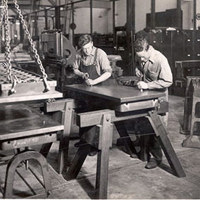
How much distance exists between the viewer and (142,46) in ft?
9.61

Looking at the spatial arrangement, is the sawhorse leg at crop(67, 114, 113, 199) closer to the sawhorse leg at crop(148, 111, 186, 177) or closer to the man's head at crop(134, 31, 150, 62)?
the sawhorse leg at crop(148, 111, 186, 177)

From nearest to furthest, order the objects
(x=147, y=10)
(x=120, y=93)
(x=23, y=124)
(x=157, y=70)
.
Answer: (x=23, y=124) < (x=120, y=93) < (x=157, y=70) < (x=147, y=10)

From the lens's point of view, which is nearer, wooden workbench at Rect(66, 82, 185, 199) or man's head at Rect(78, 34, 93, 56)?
wooden workbench at Rect(66, 82, 185, 199)

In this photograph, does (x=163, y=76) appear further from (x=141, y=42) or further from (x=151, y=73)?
(x=141, y=42)

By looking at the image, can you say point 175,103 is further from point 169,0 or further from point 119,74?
point 169,0

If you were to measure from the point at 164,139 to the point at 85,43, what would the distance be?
→ 137 centimetres

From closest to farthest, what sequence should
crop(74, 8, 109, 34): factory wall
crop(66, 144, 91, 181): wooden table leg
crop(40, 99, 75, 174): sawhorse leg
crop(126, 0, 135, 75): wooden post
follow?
1. crop(66, 144, 91, 181): wooden table leg
2. crop(40, 99, 75, 174): sawhorse leg
3. crop(126, 0, 135, 75): wooden post
4. crop(74, 8, 109, 34): factory wall

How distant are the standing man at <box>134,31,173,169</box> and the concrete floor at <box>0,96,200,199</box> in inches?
5.5

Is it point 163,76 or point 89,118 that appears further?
point 163,76

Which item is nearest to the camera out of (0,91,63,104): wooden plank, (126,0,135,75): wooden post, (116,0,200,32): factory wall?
(0,91,63,104): wooden plank

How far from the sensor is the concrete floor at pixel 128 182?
252cm

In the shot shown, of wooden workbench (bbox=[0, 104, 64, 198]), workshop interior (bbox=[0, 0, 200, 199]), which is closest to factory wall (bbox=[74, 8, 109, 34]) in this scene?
workshop interior (bbox=[0, 0, 200, 199])

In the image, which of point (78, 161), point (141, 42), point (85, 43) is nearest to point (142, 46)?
point (141, 42)

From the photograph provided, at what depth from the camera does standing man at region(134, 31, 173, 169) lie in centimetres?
293
